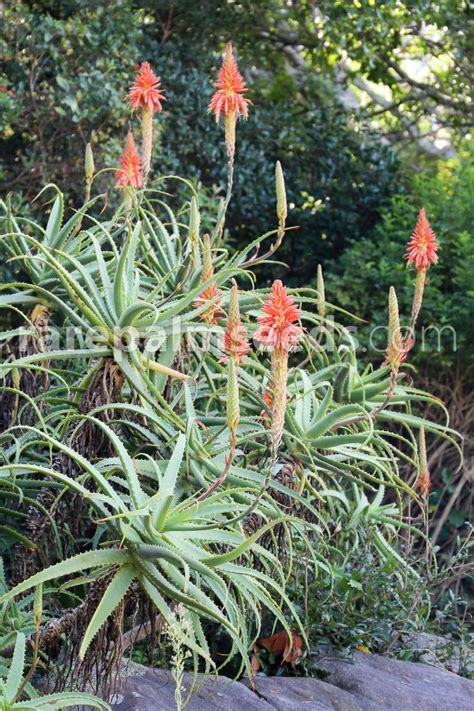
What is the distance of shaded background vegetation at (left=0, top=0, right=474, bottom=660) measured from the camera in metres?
5.31

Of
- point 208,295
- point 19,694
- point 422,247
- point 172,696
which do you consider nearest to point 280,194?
point 208,295

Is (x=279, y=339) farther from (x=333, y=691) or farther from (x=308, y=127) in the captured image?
(x=308, y=127)

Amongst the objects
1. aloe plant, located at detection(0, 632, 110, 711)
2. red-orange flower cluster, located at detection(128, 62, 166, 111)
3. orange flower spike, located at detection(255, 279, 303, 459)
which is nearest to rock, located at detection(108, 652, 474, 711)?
aloe plant, located at detection(0, 632, 110, 711)

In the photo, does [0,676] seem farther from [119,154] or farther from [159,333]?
[119,154]

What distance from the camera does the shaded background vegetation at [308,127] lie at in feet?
17.4

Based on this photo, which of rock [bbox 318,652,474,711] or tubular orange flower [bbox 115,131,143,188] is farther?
tubular orange flower [bbox 115,131,143,188]

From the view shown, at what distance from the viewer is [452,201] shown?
215 inches

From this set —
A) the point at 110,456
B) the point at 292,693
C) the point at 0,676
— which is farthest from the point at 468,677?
the point at 0,676

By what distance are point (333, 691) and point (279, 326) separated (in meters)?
1.37

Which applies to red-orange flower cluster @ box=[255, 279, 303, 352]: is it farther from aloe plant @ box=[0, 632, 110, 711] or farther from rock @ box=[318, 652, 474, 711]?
rock @ box=[318, 652, 474, 711]

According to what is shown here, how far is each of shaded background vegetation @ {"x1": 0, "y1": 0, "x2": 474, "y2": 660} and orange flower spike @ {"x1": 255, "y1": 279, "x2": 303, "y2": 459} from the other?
3006 mm

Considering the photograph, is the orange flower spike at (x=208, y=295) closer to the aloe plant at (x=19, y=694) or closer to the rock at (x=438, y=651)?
the aloe plant at (x=19, y=694)

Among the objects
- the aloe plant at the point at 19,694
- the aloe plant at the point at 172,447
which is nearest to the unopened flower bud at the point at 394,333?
the aloe plant at the point at 172,447

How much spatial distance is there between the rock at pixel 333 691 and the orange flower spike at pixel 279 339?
36.5 inches
